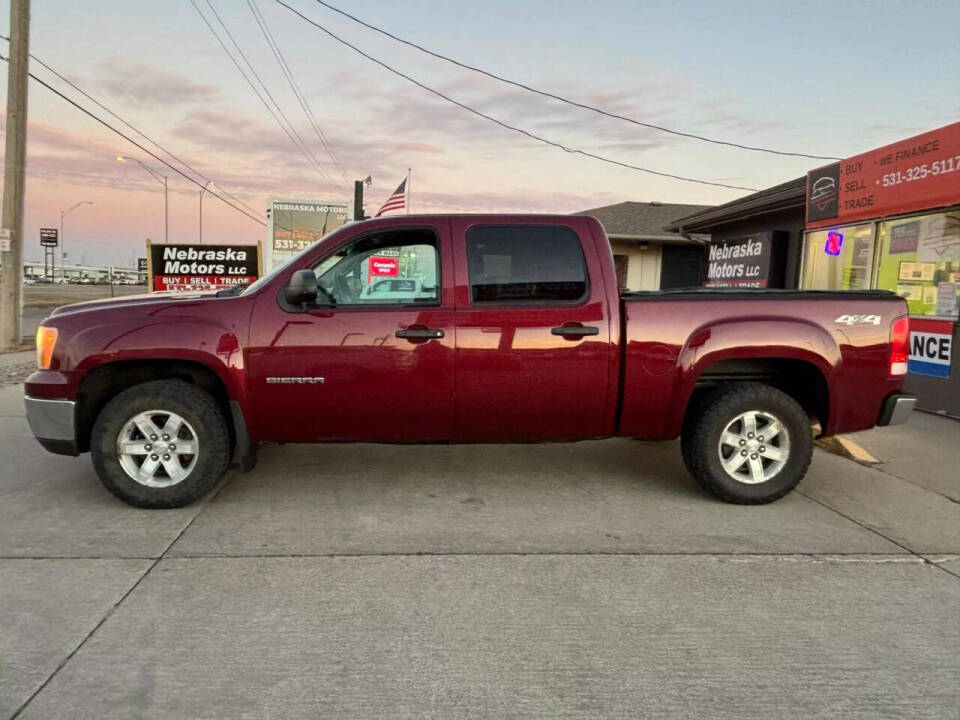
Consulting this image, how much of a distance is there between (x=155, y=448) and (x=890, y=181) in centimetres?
883

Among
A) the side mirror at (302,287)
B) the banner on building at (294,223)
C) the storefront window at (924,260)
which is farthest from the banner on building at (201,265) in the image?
the storefront window at (924,260)

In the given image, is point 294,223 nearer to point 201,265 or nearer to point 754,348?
point 201,265

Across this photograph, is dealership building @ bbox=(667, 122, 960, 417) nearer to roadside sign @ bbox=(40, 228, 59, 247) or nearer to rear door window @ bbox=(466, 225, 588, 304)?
rear door window @ bbox=(466, 225, 588, 304)

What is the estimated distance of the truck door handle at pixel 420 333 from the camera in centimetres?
448

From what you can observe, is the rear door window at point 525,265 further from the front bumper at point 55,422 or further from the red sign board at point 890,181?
the red sign board at point 890,181

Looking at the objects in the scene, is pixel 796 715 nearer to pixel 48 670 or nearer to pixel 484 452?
pixel 48 670

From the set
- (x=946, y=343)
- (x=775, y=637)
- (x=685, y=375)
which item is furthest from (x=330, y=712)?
(x=946, y=343)

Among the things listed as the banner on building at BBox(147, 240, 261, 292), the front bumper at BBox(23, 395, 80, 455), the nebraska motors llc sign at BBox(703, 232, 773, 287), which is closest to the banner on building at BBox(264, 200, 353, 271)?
the banner on building at BBox(147, 240, 261, 292)

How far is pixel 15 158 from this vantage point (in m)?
12.8

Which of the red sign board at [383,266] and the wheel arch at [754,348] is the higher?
the red sign board at [383,266]

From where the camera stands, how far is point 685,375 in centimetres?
462

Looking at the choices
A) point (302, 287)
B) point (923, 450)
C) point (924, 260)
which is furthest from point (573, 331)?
point (924, 260)

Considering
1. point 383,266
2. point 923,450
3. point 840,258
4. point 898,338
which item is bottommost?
point 923,450

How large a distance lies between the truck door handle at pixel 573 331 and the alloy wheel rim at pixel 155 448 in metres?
2.48
